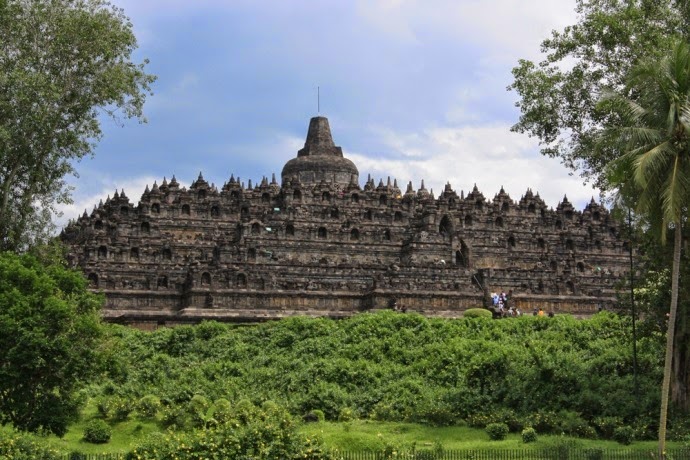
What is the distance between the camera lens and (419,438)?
36.4 m

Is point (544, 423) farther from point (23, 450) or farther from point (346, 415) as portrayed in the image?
point (23, 450)

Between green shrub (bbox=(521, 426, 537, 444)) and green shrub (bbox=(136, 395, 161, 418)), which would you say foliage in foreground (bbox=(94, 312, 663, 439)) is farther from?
green shrub (bbox=(521, 426, 537, 444))

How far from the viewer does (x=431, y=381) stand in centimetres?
4372

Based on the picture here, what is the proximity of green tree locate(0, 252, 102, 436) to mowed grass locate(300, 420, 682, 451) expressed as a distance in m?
7.97

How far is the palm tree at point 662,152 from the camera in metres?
27.2

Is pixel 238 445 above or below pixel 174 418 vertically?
above

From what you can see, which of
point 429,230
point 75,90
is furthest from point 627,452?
point 429,230

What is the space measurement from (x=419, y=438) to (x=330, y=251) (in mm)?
38817

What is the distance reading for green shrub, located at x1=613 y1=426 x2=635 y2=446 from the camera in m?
33.7

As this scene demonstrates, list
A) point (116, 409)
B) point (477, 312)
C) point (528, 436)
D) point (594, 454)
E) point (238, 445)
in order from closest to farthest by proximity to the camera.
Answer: point (238, 445) < point (594, 454) < point (528, 436) < point (116, 409) < point (477, 312)

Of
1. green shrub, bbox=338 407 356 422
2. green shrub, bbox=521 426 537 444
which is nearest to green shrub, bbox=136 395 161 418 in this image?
green shrub, bbox=338 407 356 422

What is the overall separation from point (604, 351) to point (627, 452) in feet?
46.7

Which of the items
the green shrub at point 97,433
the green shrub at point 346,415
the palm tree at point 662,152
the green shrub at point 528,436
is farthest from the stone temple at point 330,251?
the palm tree at point 662,152

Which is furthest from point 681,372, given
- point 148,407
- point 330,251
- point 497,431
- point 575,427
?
point 330,251
